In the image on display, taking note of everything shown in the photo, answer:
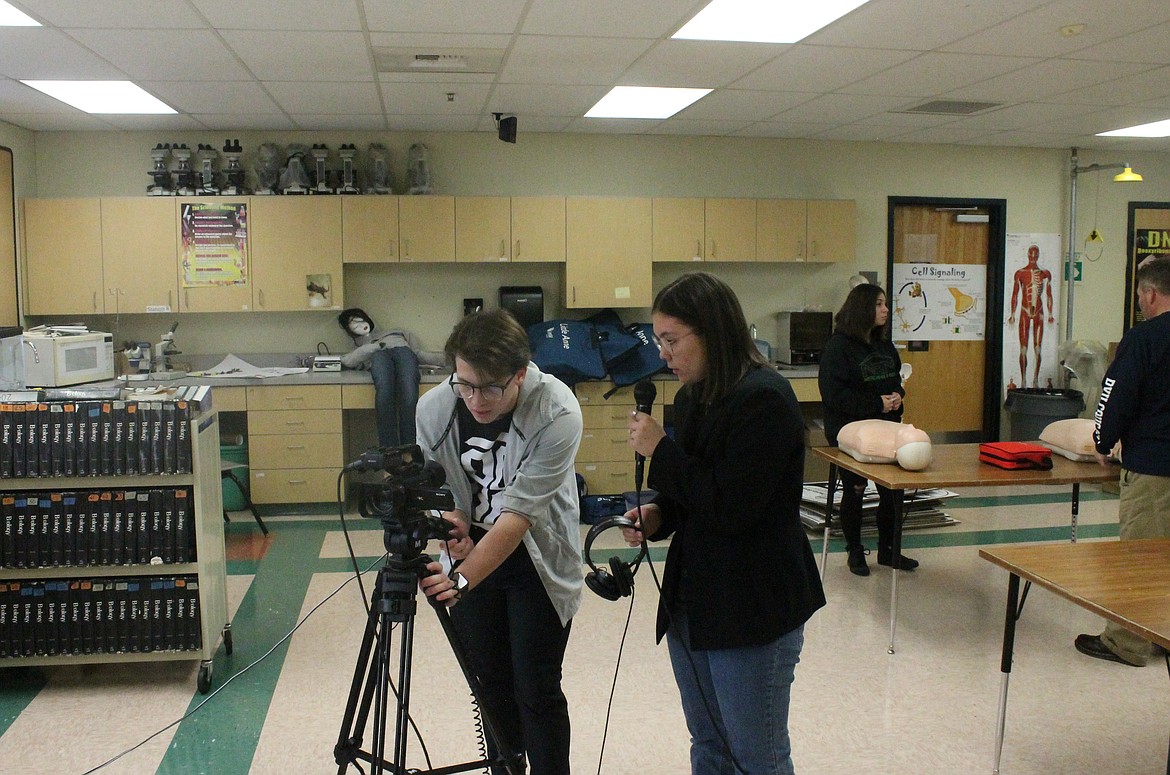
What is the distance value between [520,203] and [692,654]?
15.3 feet

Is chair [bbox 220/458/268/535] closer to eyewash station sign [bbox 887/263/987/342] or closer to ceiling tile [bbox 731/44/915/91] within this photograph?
ceiling tile [bbox 731/44/915/91]

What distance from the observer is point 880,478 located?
3.57 m

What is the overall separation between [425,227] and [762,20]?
296cm

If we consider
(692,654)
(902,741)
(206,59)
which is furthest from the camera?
(206,59)

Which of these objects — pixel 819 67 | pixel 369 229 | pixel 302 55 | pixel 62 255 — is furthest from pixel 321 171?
pixel 819 67

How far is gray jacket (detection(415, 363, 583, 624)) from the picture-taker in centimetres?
197

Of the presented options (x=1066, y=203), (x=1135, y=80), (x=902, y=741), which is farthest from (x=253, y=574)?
(x=1066, y=203)

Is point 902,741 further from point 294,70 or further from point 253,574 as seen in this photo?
point 294,70

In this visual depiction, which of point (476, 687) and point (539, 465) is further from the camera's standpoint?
point (539, 465)

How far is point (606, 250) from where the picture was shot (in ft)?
20.4

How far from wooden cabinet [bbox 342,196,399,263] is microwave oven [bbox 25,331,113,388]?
1.62 metres

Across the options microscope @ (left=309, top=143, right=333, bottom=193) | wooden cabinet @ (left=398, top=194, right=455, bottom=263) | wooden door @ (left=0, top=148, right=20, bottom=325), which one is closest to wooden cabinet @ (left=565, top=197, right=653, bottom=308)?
wooden cabinet @ (left=398, top=194, right=455, bottom=263)

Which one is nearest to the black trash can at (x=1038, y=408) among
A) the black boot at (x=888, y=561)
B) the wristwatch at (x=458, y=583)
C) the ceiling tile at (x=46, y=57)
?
the black boot at (x=888, y=561)

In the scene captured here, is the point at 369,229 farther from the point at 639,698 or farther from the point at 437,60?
the point at 639,698
